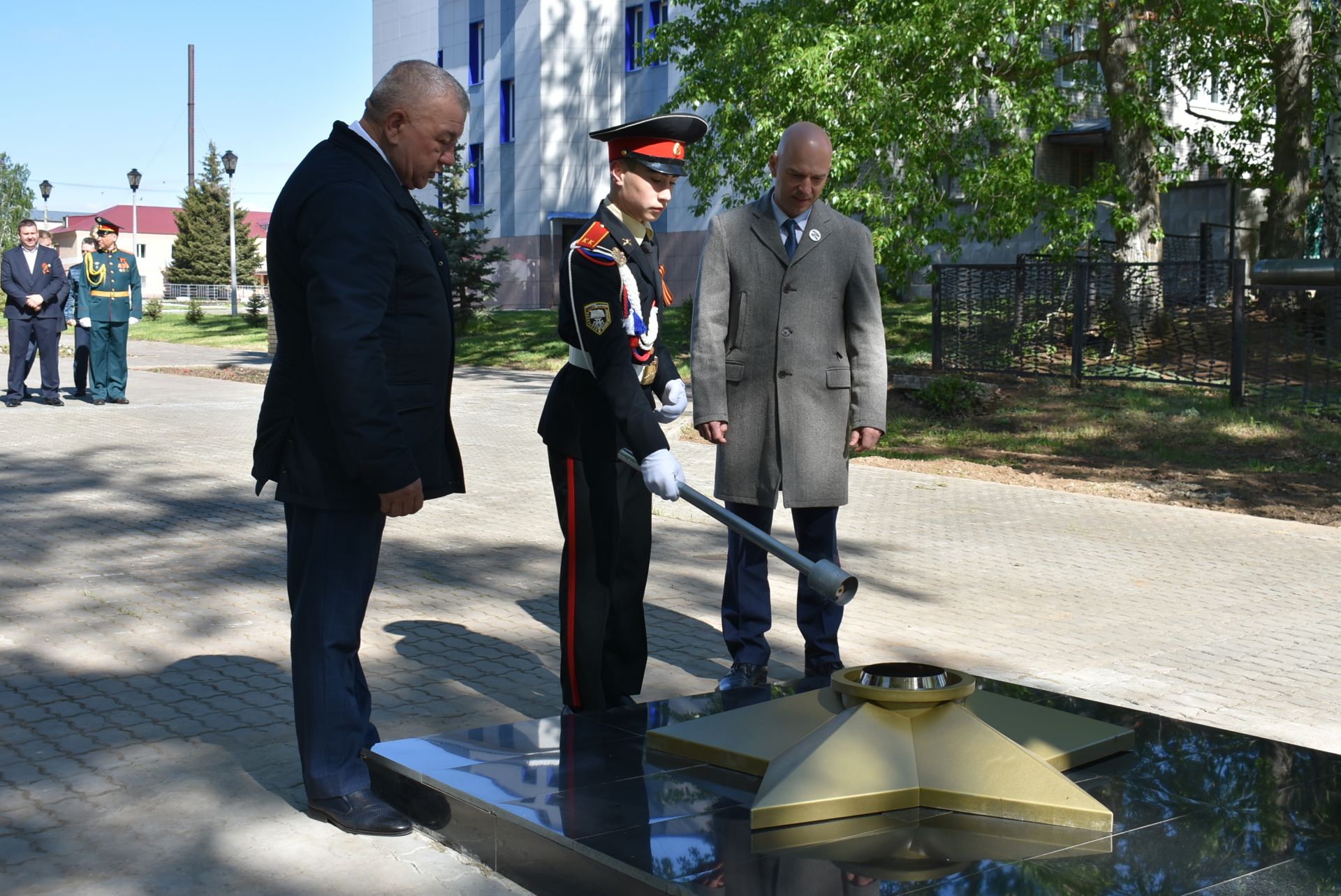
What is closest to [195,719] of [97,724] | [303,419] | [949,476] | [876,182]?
[97,724]

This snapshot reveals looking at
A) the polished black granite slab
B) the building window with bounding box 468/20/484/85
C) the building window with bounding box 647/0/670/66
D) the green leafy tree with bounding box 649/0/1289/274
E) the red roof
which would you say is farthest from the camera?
the red roof

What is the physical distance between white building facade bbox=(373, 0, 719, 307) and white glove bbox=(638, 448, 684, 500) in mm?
33334

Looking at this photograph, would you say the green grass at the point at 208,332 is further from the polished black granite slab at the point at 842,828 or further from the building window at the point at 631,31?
the polished black granite slab at the point at 842,828

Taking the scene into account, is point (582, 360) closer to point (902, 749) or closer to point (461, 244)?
point (902, 749)

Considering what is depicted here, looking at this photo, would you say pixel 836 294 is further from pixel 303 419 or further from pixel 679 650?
→ pixel 303 419

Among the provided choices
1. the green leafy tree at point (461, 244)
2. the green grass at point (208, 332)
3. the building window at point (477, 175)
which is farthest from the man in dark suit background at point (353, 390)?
the building window at point (477, 175)

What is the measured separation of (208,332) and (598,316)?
3583cm

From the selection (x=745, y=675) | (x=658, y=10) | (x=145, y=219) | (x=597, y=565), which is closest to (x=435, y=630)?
(x=745, y=675)

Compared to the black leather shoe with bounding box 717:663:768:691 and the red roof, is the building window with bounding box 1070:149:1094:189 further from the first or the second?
the red roof

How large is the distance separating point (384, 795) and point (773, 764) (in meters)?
1.13

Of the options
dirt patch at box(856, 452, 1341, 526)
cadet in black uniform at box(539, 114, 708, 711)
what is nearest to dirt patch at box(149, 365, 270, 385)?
dirt patch at box(856, 452, 1341, 526)

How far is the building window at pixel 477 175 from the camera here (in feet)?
142

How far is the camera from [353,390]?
3.34 meters

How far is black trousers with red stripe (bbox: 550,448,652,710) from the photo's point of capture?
437 centimetres
